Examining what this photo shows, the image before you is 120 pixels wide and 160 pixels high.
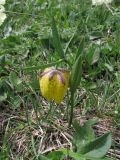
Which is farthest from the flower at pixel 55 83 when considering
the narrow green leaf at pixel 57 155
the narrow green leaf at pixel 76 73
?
the narrow green leaf at pixel 57 155

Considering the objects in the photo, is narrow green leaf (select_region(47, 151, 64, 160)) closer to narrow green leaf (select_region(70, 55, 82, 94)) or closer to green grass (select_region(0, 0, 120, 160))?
green grass (select_region(0, 0, 120, 160))

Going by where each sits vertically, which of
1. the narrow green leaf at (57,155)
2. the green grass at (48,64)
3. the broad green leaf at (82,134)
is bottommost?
the narrow green leaf at (57,155)

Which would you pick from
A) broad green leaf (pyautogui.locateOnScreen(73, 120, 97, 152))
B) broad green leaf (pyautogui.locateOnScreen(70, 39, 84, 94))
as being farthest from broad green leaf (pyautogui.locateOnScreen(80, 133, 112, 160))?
broad green leaf (pyautogui.locateOnScreen(70, 39, 84, 94))

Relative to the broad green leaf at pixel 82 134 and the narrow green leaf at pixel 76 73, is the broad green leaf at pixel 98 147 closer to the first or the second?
the broad green leaf at pixel 82 134

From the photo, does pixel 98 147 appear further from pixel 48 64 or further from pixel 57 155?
pixel 48 64

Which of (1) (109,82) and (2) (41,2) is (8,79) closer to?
(1) (109,82)
